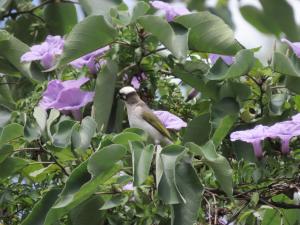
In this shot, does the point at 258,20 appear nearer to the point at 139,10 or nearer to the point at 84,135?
the point at 139,10

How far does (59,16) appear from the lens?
3.07 metres

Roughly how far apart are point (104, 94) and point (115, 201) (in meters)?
0.39

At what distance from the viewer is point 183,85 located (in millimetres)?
2354

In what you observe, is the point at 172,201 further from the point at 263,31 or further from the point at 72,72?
the point at 72,72

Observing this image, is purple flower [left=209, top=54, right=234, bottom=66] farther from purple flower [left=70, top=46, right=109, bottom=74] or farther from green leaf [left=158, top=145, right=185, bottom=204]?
green leaf [left=158, top=145, right=185, bottom=204]

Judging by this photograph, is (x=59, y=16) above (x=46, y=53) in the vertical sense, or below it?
below

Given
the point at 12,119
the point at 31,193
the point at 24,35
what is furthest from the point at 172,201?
the point at 24,35

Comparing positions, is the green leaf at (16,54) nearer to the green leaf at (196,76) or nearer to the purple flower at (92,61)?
the purple flower at (92,61)

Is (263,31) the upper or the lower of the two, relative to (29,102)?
upper

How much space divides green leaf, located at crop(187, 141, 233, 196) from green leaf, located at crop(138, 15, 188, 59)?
331mm

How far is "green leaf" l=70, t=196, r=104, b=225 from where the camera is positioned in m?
1.88

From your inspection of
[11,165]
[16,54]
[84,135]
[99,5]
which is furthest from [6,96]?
[84,135]

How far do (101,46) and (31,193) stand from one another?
391 millimetres

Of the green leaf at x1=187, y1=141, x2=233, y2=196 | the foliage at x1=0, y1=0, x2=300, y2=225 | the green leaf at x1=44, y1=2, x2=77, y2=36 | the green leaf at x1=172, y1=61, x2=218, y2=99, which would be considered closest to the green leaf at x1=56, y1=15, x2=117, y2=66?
the foliage at x1=0, y1=0, x2=300, y2=225
